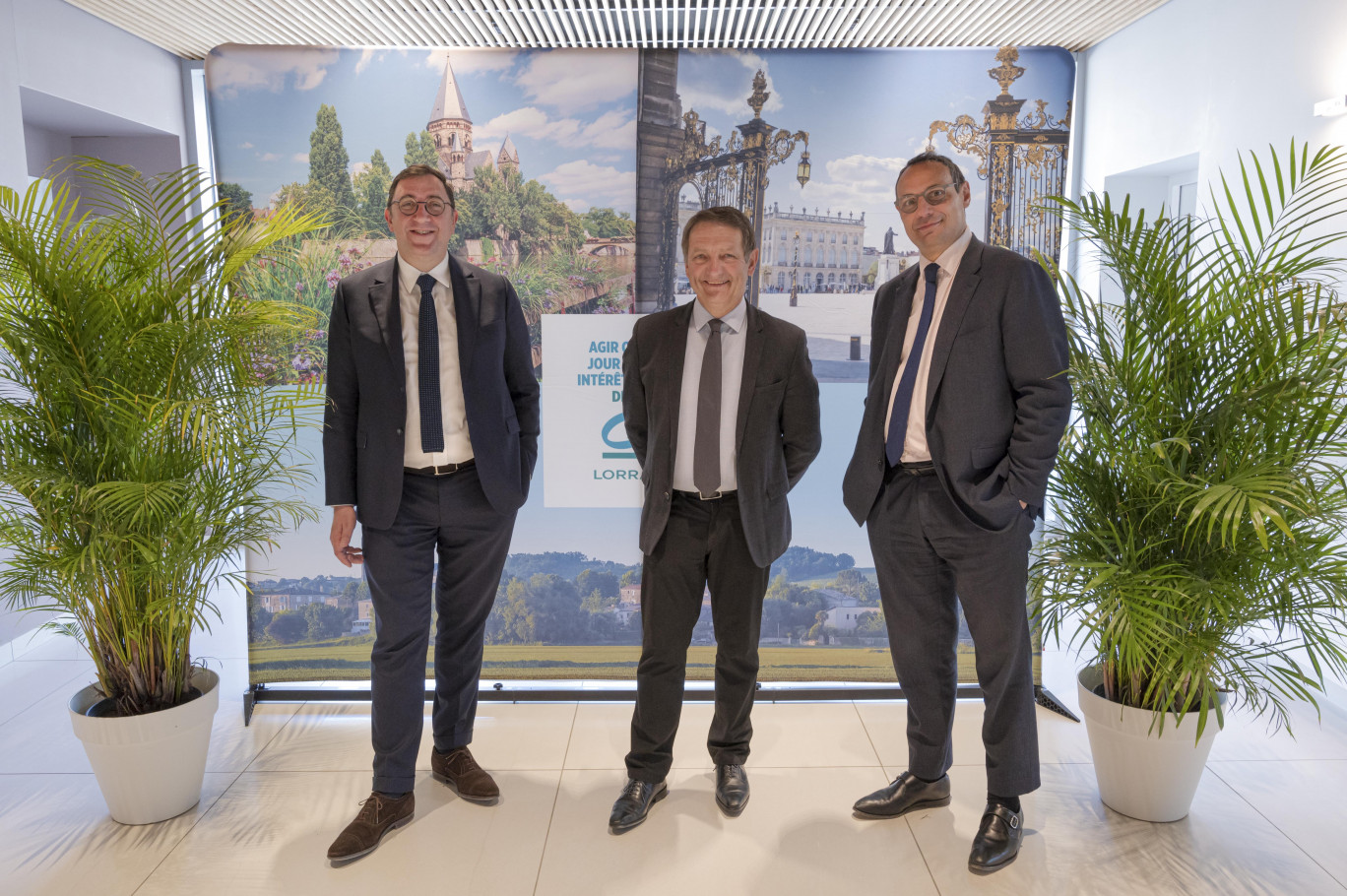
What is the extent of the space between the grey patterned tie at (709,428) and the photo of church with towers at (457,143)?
5.09ft

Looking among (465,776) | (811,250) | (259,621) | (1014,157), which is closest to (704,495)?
(465,776)

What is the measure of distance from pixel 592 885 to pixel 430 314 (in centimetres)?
183

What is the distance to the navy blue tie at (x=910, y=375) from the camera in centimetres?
257

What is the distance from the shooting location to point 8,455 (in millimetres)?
2557

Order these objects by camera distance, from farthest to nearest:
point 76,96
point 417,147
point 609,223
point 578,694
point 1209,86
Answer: point 76,96
point 1209,86
point 578,694
point 609,223
point 417,147

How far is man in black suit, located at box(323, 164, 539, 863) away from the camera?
2.70 metres

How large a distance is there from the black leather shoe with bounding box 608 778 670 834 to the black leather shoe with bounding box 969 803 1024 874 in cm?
103

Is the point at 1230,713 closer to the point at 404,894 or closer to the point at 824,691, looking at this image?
the point at 824,691

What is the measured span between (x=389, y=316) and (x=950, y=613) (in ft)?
6.76

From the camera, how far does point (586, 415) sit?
3.78 metres

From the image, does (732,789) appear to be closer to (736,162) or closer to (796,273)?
(796,273)

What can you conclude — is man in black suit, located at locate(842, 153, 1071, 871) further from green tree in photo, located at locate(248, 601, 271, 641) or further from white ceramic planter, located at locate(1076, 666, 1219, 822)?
green tree in photo, located at locate(248, 601, 271, 641)

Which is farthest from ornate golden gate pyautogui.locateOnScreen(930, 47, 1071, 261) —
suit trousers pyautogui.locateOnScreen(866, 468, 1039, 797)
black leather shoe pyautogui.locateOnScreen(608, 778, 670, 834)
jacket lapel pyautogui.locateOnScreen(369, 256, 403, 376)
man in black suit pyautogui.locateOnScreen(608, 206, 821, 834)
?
black leather shoe pyautogui.locateOnScreen(608, 778, 670, 834)

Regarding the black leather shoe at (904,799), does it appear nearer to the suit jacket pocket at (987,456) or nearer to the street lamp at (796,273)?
the suit jacket pocket at (987,456)
